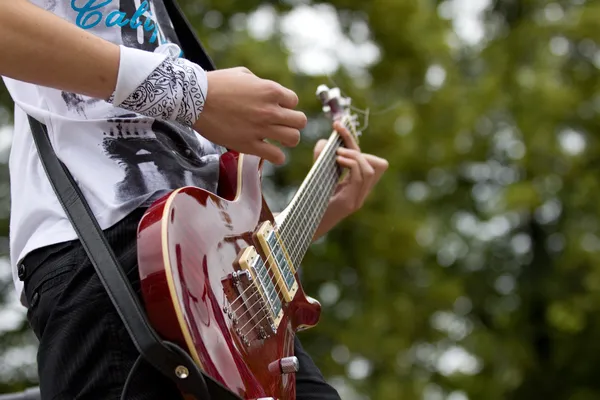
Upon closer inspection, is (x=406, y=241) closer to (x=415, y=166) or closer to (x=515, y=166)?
(x=415, y=166)

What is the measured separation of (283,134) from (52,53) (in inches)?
16.5

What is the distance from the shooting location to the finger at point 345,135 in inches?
106

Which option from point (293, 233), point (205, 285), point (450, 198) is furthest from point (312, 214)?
point (450, 198)

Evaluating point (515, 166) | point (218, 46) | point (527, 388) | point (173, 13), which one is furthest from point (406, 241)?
point (173, 13)

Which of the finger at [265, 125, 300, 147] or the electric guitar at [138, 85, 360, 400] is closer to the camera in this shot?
the electric guitar at [138, 85, 360, 400]

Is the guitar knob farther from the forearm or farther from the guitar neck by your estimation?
the forearm

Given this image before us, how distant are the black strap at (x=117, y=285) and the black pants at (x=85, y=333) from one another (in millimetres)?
44

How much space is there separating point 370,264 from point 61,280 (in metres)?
7.69

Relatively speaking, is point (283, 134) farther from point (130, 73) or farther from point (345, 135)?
point (345, 135)

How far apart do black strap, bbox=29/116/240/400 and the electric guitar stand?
1.0 inches

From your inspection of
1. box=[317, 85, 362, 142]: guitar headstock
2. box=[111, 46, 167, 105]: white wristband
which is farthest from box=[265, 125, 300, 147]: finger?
box=[317, 85, 362, 142]: guitar headstock

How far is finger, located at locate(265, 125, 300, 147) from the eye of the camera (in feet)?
5.41

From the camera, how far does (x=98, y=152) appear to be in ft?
5.37

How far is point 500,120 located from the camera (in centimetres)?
1180
